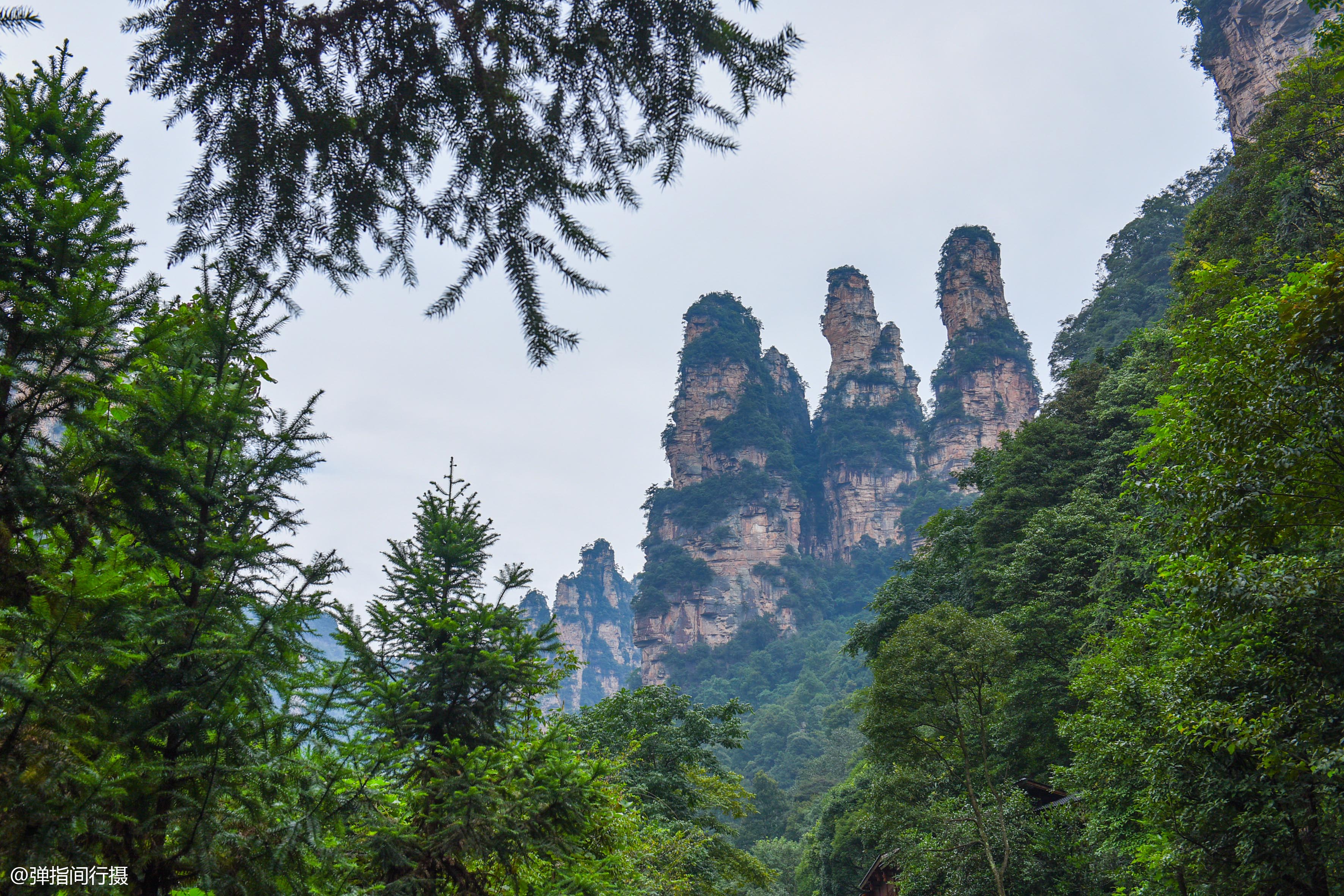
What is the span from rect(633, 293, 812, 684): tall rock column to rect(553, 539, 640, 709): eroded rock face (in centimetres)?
3613

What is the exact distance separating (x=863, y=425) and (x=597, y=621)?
53764 mm

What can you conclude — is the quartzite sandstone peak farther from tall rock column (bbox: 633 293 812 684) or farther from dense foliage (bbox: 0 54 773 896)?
dense foliage (bbox: 0 54 773 896)

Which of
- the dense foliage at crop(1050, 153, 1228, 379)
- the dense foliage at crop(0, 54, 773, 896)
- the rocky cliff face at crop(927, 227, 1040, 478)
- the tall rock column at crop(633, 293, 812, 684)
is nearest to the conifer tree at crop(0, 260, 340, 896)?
the dense foliage at crop(0, 54, 773, 896)

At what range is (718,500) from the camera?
253 feet

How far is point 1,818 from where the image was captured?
252 centimetres

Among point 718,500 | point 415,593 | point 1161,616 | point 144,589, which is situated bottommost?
point 1161,616

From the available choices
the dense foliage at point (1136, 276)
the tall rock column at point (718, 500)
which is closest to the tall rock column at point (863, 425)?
the tall rock column at point (718, 500)

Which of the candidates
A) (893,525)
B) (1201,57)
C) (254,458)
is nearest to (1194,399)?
(254,458)

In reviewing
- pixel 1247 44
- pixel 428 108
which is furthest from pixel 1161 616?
pixel 1247 44

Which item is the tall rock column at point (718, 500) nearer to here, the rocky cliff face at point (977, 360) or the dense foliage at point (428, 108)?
the rocky cliff face at point (977, 360)
